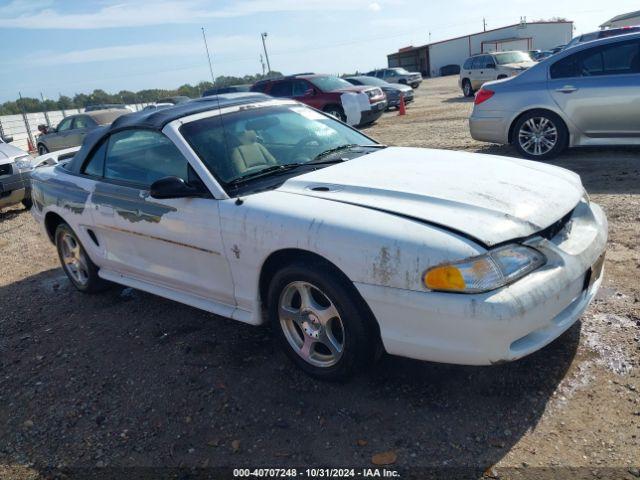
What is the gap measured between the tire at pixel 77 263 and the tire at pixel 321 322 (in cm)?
233

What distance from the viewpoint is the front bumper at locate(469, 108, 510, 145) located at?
7901 millimetres

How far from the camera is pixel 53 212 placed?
16.1 feet

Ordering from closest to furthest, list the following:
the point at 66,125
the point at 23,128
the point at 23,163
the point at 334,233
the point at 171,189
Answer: the point at 334,233, the point at 171,189, the point at 23,163, the point at 66,125, the point at 23,128

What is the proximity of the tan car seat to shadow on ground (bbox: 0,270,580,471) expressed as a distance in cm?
118

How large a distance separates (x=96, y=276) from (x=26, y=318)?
678mm

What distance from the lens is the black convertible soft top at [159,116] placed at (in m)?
3.82

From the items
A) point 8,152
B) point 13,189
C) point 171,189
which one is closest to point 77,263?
point 171,189

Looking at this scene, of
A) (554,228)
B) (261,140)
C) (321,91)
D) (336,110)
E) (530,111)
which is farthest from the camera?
(321,91)

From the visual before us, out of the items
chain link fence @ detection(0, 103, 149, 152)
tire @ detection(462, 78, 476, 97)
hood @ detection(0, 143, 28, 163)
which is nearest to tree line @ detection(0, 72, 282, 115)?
chain link fence @ detection(0, 103, 149, 152)

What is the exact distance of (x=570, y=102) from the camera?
23.8 ft

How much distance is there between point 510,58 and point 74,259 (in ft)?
68.1

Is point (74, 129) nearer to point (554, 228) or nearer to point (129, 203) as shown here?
point (129, 203)

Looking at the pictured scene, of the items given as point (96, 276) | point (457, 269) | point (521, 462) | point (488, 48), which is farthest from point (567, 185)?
point (488, 48)

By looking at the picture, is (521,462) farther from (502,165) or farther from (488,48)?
(488,48)
